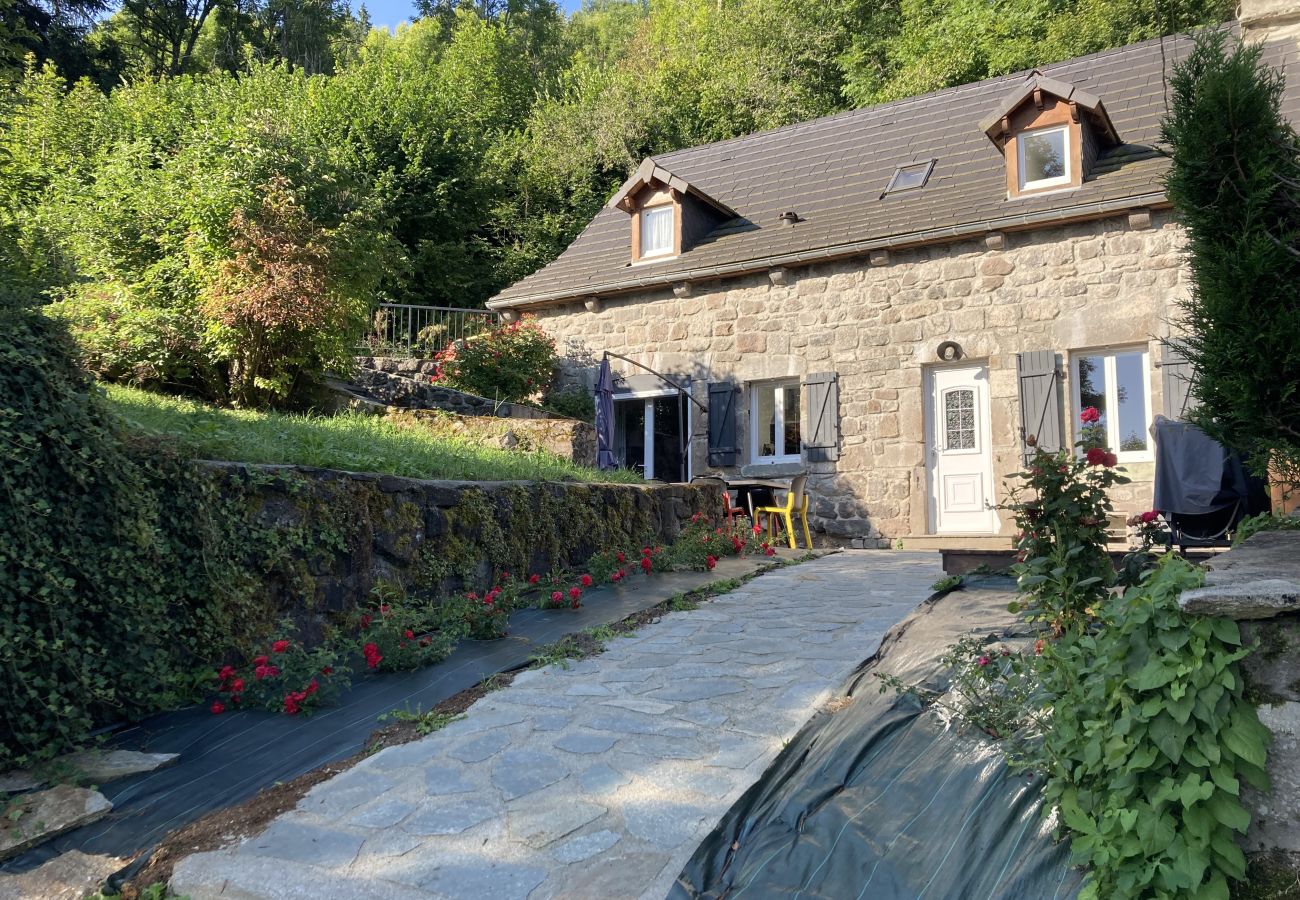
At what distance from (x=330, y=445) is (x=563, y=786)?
3.72 metres

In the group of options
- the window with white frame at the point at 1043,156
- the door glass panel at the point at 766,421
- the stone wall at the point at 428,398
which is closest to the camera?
the window with white frame at the point at 1043,156

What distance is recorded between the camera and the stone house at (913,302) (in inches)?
392

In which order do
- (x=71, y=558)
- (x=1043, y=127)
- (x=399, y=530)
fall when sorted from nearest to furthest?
(x=71, y=558), (x=399, y=530), (x=1043, y=127)

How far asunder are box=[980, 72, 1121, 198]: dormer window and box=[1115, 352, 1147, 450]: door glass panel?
7.43 feet

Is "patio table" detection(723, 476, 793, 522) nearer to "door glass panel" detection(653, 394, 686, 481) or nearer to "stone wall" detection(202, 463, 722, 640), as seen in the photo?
"door glass panel" detection(653, 394, 686, 481)

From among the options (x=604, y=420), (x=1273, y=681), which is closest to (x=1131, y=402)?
(x=604, y=420)

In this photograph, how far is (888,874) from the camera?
91.1 inches

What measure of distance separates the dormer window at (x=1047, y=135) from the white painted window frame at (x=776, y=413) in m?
3.77

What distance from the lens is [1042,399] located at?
33.0ft

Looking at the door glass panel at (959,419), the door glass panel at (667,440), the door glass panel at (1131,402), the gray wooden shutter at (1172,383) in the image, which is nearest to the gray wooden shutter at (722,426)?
the door glass panel at (667,440)

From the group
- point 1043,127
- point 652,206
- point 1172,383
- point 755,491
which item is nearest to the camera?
point 1172,383

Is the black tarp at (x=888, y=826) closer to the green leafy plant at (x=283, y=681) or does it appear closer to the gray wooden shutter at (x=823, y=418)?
the green leafy plant at (x=283, y=681)

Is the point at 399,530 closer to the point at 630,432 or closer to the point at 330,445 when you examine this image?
the point at 330,445

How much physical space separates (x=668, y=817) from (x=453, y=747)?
1.08 metres
